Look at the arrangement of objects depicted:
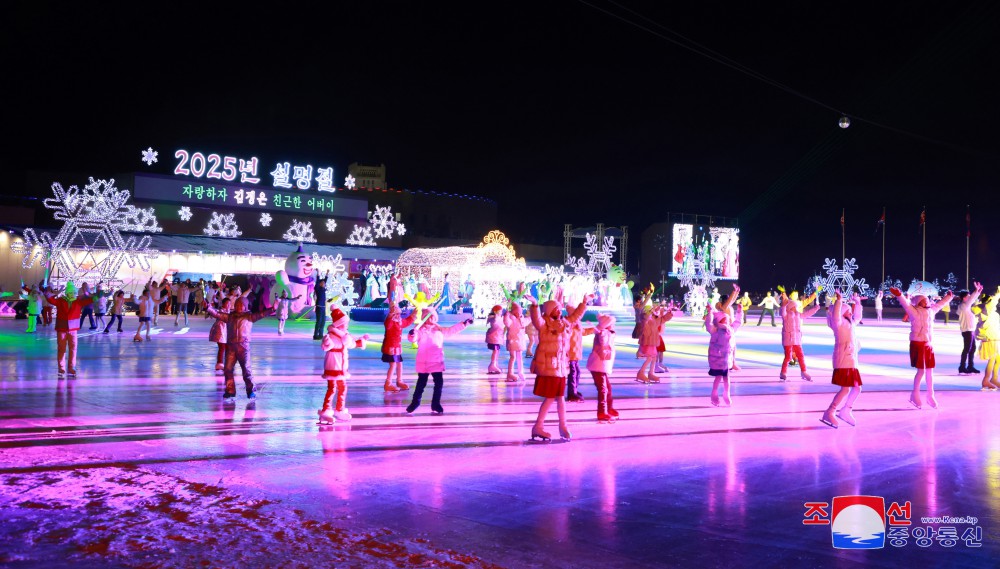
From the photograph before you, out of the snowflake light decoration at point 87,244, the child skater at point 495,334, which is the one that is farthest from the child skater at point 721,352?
the snowflake light decoration at point 87,244

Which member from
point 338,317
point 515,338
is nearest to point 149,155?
point 515,338

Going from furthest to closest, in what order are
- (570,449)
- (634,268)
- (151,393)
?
(634,268), (151,393), (570,449)

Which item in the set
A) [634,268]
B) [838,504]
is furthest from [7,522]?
[634,268]

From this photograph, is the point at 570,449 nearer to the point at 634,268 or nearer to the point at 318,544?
the point at 318,544

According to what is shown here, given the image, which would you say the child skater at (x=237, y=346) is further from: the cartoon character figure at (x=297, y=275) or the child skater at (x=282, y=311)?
the cartoon character figure at (x=297, y=275)

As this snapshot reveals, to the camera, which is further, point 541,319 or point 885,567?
point 541,319

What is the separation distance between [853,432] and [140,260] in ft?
121

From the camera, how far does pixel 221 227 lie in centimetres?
4741

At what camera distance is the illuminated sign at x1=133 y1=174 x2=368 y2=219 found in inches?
1834

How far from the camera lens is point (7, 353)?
16547 mm

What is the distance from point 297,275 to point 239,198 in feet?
74.1

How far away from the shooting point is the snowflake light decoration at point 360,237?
52219 millimetres

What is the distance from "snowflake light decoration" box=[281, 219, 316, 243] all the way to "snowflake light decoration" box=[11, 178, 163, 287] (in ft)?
31.4

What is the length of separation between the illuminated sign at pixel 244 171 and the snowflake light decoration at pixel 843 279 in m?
37.8
